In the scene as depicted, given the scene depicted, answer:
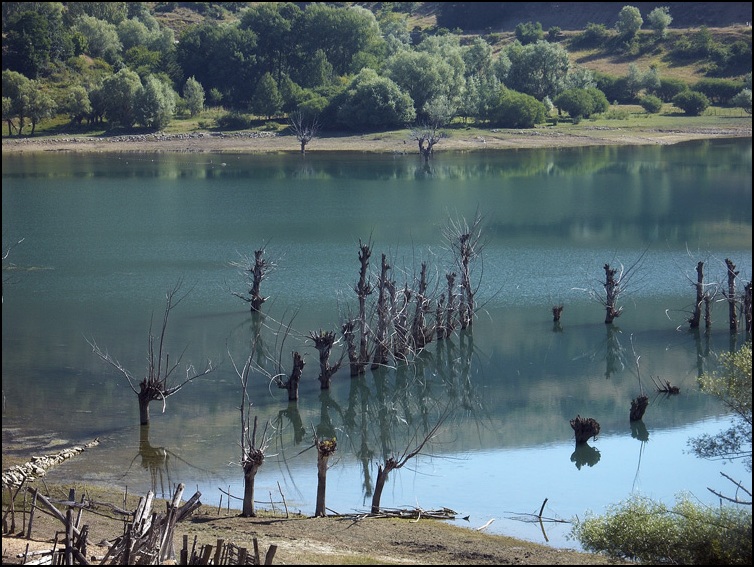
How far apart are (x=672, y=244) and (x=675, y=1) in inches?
4715

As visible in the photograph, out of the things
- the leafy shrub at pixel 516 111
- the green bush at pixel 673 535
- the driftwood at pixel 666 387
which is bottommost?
the driftwood at pixel 666 387

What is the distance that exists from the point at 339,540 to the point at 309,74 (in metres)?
111

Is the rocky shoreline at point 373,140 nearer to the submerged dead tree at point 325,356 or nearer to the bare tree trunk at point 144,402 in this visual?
the submerged dead tree at point 325,356

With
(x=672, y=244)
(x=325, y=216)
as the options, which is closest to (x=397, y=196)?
(x=325, y=216)

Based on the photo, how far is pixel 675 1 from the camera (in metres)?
164

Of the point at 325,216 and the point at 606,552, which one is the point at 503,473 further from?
the point at 325,216

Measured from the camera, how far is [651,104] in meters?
119

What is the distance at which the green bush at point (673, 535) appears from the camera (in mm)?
19875

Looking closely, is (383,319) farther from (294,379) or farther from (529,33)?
(529,33)

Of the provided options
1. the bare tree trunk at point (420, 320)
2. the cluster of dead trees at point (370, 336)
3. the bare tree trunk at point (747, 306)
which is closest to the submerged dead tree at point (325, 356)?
the cluster of dead trees at point (370, 336)

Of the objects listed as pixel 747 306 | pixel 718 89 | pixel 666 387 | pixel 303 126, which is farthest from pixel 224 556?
pixel 718 89

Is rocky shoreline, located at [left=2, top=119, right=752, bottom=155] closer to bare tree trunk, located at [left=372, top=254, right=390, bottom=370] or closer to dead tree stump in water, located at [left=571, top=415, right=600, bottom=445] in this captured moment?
bare tree trunk, located at [left=372, top=254, right=390, bottom=370]

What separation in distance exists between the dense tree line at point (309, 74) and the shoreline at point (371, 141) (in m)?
3.57

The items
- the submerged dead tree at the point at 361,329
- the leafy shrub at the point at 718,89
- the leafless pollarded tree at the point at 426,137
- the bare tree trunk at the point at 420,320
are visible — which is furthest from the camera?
the leafy shrub at the point at 718,89
